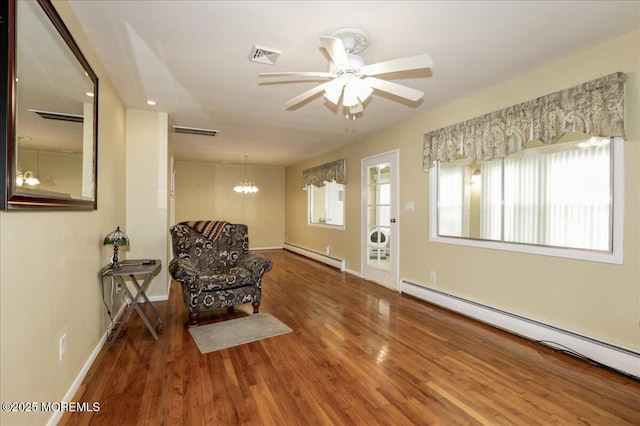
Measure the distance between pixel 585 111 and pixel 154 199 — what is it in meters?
4.32

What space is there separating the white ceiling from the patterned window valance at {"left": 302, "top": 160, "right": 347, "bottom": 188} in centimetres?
219

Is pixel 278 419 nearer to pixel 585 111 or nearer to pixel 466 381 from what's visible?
pixel 466 381

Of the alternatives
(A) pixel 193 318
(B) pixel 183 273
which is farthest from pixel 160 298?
(B) pixel 183 273

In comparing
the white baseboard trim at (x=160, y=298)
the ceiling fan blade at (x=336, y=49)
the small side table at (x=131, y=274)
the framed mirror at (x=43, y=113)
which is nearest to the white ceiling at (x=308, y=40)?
the ceiling fan blade at (x=336, y=49)

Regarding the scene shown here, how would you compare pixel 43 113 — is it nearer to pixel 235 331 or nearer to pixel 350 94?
pixel 350 94

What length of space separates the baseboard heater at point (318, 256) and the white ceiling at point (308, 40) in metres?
3.09

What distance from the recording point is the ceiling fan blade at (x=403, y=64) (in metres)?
1.73

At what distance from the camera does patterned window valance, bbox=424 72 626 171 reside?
2150 millimetres

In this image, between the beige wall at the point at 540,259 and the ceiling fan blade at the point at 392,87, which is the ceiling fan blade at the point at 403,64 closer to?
the ceiling fan blade at the point at 392,87

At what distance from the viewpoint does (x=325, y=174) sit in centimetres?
619

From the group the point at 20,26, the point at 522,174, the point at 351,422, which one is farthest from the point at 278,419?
the point at 522,174

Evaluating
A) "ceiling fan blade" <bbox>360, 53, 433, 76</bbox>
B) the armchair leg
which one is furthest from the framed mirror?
"ceiling fan blade" <bbox>360, 53, 433, 76</bbox>

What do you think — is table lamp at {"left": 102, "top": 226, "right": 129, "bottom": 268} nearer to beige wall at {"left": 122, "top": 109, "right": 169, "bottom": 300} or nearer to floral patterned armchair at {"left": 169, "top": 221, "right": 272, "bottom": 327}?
floral patterned armchair at {"left": 169, "top": 221, "right": 272, "bottom": 327}

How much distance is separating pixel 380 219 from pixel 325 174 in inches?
75.3
